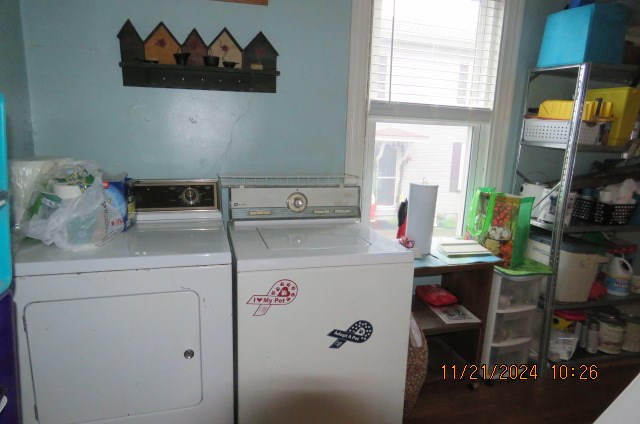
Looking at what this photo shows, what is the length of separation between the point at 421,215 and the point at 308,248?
0.82 m

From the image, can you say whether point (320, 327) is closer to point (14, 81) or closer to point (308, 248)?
point (308, 248)

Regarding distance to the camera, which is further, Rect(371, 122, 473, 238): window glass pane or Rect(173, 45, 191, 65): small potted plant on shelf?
Rect(371, 122, 473, 238): window glass pane

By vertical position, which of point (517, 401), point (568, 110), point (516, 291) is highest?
point (568, 110)

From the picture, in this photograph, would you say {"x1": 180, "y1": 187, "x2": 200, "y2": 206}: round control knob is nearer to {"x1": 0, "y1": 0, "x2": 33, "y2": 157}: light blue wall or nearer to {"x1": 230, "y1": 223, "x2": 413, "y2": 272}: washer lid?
{"x1": 230, "y1": 223, "x2": 413, "y2": 272}: washer lid

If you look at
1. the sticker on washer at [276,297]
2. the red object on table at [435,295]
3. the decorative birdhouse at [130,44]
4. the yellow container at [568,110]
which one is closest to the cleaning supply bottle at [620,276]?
the yellow container at [568,110]

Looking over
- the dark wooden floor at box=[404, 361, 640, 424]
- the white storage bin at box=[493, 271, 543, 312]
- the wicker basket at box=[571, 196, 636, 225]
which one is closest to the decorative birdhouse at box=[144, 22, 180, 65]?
the white storage bin at box=[493, 271, 543, 312]

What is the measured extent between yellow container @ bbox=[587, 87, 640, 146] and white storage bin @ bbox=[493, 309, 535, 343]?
101 centimetres

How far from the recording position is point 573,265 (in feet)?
6.66

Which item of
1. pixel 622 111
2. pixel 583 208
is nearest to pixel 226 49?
pixel 622 111

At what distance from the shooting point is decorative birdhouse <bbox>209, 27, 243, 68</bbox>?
5.51 feet

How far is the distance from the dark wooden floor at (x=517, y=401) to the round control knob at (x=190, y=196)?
4.51ft

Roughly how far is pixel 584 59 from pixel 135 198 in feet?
7.12

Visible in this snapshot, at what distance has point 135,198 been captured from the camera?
4.91 feet

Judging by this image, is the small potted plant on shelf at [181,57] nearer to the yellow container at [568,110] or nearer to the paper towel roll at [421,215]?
the paper towel roll at [421,215]
